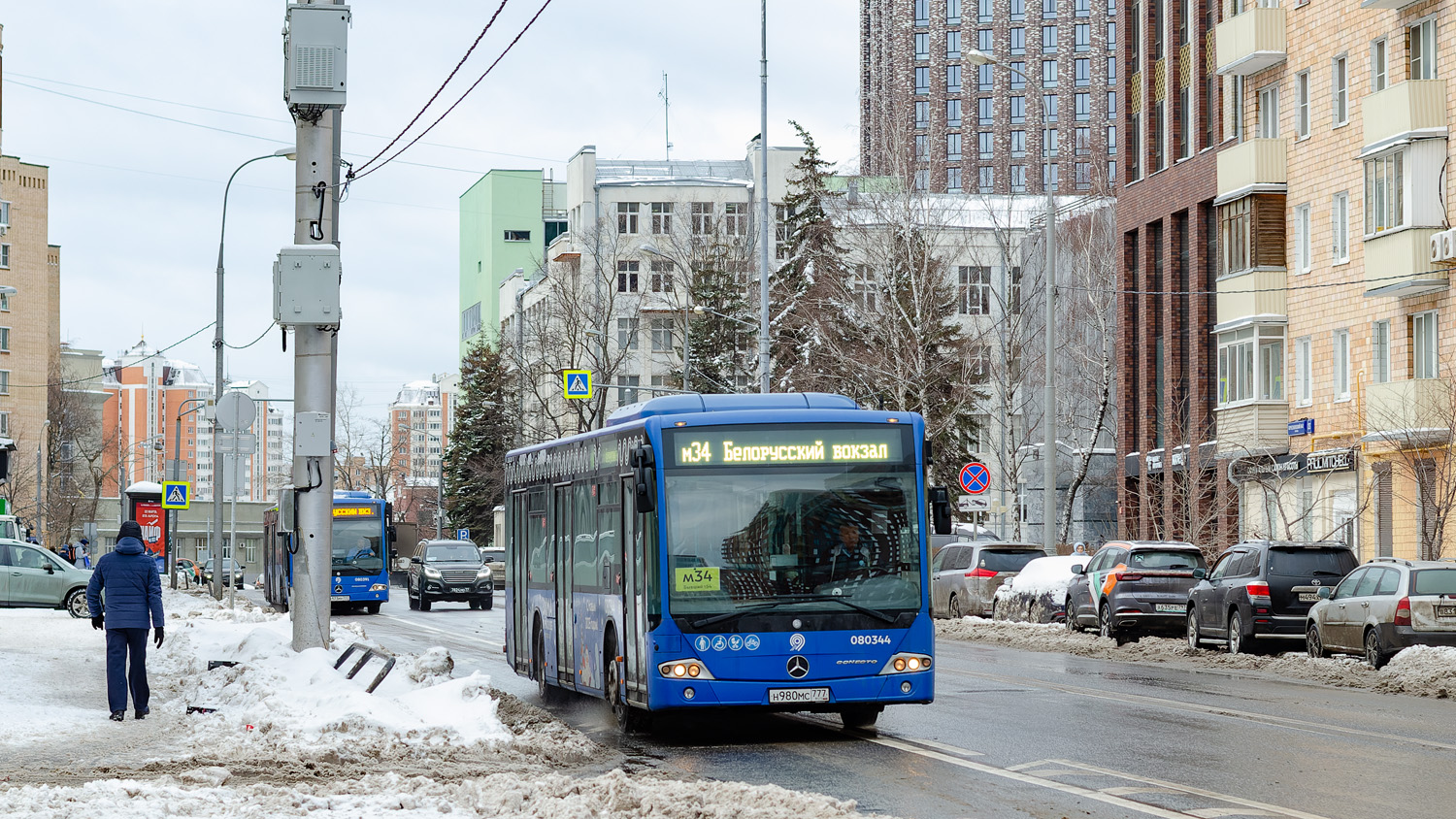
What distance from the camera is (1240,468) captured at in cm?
4691

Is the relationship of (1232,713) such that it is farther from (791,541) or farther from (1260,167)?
(1260,167)

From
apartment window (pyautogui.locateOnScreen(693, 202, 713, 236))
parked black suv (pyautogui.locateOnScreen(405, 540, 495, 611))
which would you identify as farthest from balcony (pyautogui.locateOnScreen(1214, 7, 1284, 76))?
apartment window (pyautogui.locateOnScreen(693, 202, 713, 236))

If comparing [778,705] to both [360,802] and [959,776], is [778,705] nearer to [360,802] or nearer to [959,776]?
[959,776]

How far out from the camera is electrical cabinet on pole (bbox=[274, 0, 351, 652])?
56.3 feet

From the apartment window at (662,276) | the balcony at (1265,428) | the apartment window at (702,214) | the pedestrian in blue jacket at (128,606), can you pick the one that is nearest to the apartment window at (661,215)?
the apartment window at (702,214)

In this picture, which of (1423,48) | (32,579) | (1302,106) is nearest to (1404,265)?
(1423,48)

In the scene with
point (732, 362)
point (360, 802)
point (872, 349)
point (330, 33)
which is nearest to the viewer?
point (360, 802)

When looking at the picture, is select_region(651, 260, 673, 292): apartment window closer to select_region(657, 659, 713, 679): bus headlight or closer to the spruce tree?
the spruce tree

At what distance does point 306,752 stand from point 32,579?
86.2ft

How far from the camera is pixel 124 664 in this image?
16641 mm

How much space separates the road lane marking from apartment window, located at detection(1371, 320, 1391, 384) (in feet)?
73.9

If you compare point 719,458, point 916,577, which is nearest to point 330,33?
point 719,458

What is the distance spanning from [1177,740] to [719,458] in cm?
418

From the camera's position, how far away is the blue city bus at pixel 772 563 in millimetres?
14617
